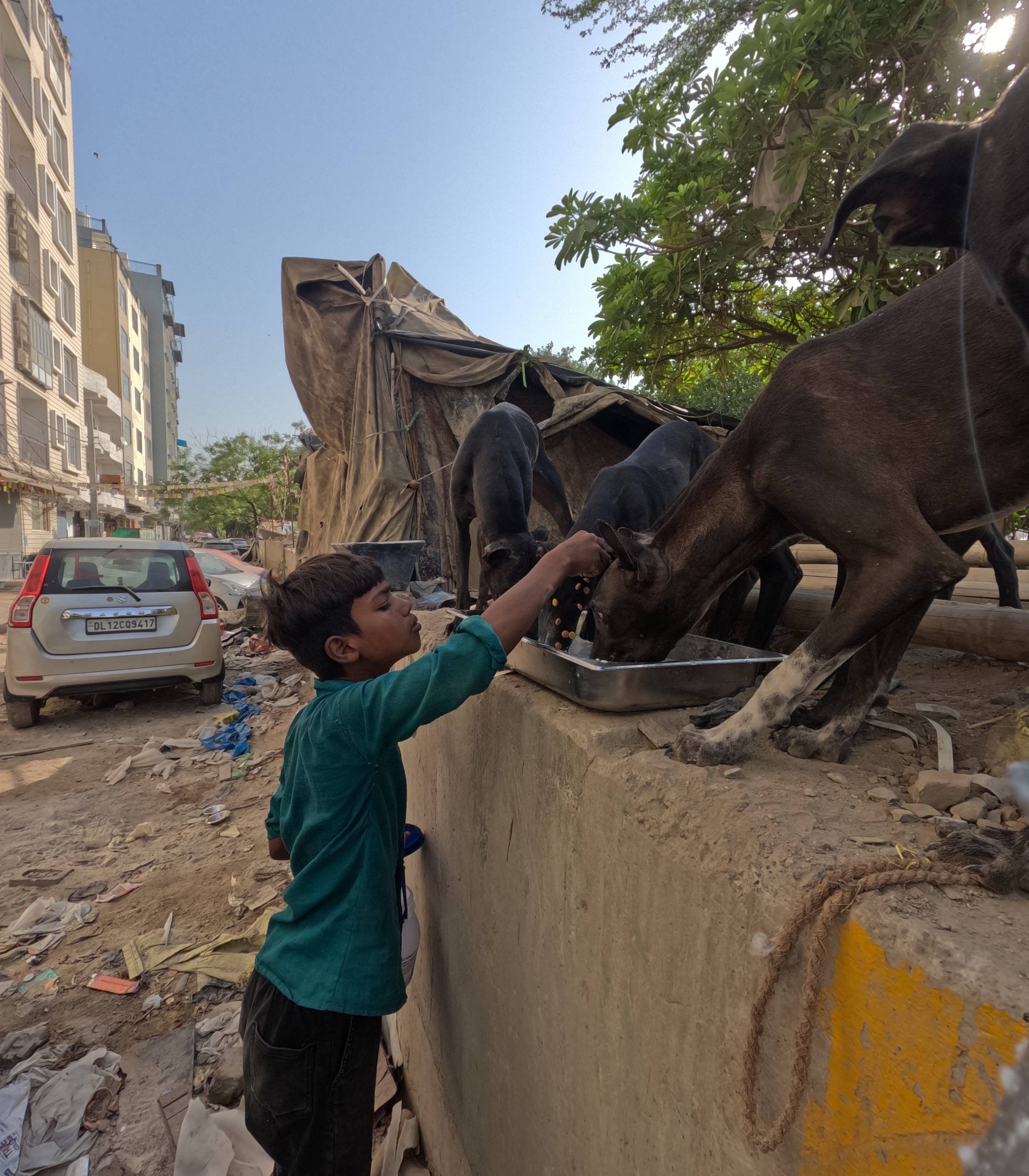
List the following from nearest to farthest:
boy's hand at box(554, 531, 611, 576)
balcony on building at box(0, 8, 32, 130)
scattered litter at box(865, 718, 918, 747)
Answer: scattered litter at box(865, 718, 918, 747)
boy's hand at box(554, 531, 611, 576)
balcony on building at box(0, 8, 32, 130)

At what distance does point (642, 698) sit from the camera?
1.87 metres

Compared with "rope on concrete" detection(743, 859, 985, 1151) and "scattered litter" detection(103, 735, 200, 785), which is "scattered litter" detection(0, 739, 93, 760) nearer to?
"scattered litter" detection(103, 735, 200, 785)

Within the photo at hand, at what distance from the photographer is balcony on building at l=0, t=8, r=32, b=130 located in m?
22.9

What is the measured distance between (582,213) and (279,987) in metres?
4.30

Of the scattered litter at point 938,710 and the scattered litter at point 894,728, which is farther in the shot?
the scattered litter at point 938,710

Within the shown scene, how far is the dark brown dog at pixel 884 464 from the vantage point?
5.36 feet

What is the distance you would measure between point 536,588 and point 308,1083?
60.7 inches

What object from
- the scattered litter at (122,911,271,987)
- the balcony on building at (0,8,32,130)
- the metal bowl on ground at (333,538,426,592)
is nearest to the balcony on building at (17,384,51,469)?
the balcony on building at (0,8,32,130)

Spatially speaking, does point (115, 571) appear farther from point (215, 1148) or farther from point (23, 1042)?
point (215, 1148)

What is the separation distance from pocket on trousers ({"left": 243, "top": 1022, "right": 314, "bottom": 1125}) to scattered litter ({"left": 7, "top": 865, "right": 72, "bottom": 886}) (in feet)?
11.7

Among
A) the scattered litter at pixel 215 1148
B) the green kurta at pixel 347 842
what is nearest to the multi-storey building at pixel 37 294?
→ the scattered litter at pixel 215 1148

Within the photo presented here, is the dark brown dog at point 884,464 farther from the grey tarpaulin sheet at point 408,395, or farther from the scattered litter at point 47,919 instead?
the grey tarpaulin sheet at point 408,395

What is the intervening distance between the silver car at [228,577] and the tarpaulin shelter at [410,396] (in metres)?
5.21

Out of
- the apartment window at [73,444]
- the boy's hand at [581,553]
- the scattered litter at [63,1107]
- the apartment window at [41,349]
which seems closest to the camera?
the boy's hand at [581,553]
